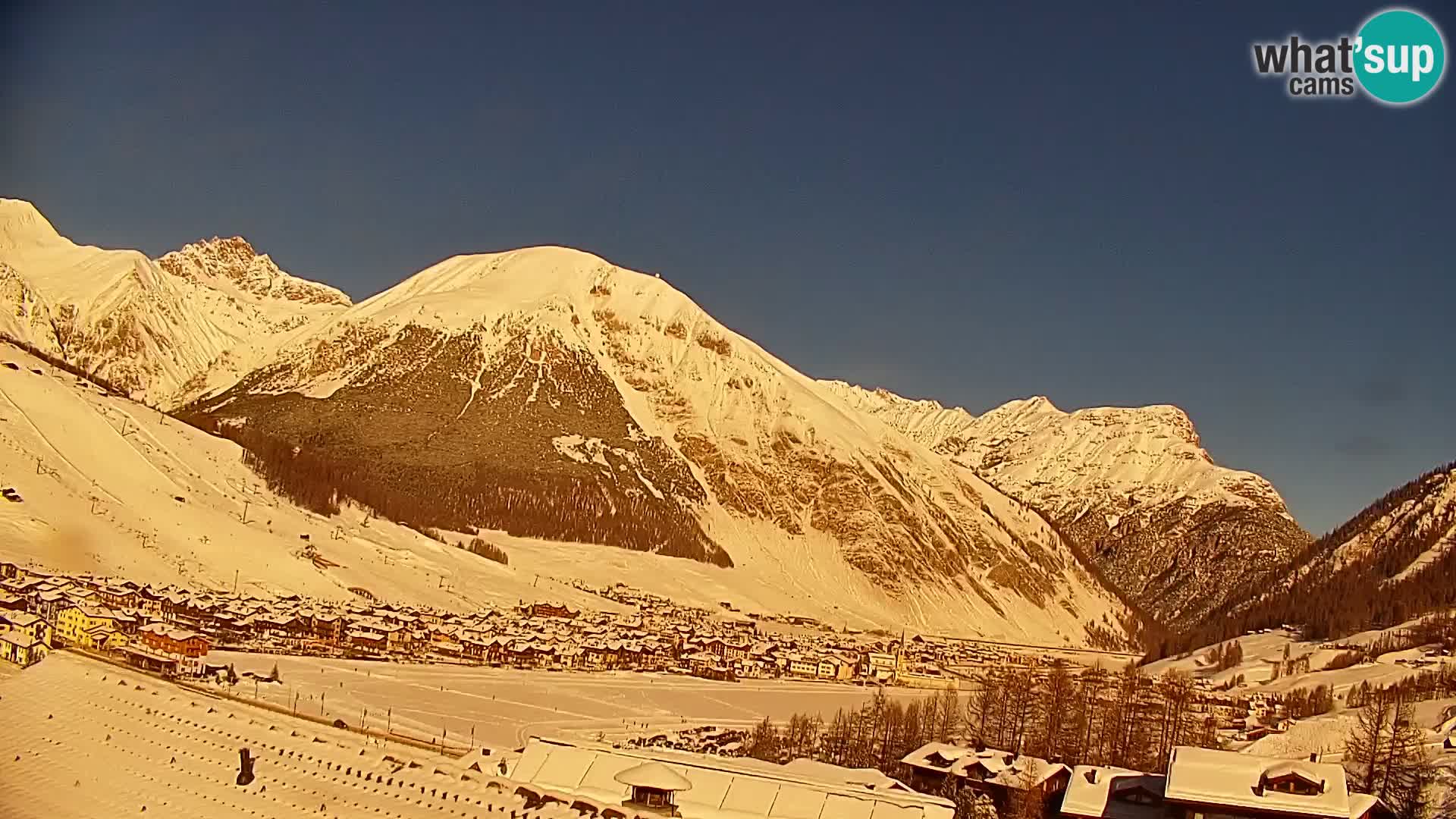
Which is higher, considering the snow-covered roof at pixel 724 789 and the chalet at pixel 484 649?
the chalet at pixel 484 649

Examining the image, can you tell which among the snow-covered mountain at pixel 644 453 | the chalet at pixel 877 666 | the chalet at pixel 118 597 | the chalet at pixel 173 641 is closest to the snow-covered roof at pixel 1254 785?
the chalet at pixel 173 641

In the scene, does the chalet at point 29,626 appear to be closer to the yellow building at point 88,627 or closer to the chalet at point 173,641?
the yellow building at point 88,627

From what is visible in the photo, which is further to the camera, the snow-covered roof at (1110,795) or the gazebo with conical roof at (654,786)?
the snow-covered roof at (1110,795)

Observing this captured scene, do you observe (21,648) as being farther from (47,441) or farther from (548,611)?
(548,611)

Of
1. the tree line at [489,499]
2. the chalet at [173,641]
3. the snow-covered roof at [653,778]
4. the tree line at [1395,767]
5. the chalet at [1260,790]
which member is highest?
the tree line at [489,499]

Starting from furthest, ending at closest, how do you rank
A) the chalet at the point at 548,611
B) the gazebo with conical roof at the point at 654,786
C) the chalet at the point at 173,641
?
the chalet at the point at 548,611
the chalet at the point at 173,641
the gazebo with conical roof at the point at 654,786

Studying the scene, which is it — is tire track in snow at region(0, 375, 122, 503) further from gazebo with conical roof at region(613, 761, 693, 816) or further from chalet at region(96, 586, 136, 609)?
gazebo with conical roof at region(613, 761, 693, 816)

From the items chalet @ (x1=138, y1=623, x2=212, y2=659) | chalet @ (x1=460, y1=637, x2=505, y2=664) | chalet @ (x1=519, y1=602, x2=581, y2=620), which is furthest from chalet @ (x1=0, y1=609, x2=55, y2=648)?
chalet @ (x1=519, y1=602, x2=581, y2=620)

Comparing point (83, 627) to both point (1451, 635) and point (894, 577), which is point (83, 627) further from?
point (894, 577)
